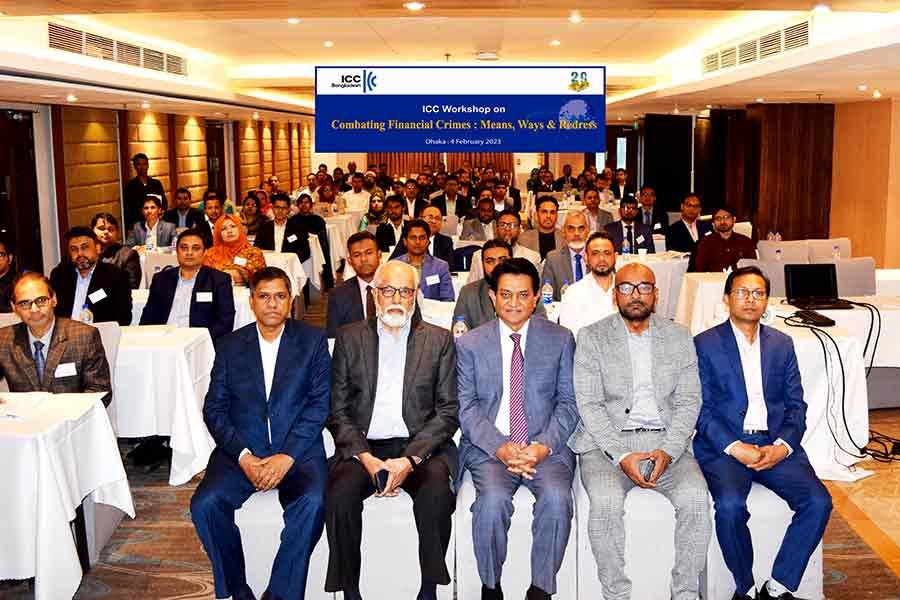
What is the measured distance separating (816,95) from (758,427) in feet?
30.3

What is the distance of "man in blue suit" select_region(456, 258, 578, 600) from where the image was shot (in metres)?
3.84

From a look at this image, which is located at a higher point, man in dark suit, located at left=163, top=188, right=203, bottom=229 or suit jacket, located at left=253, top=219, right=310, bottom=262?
man in dark suit, located at left=163, top=188, right=203, bottom=229

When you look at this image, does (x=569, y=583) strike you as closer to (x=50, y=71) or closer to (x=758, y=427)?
(x=758, y=427)

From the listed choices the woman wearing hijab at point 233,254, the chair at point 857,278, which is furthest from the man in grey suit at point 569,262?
the woman wearing hijab at point 233,254

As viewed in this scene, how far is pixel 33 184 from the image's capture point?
11984mm

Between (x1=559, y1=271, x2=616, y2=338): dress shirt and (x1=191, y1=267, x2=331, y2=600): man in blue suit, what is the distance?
2.18 m

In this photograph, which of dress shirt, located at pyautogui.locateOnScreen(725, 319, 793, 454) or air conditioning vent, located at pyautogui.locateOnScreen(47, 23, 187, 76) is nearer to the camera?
dress shirt, located at pyautogui.locateOnScreen(725, 319, 793, 454)

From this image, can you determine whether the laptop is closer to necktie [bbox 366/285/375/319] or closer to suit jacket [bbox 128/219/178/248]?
necktie [bbox 366/285/375/319]

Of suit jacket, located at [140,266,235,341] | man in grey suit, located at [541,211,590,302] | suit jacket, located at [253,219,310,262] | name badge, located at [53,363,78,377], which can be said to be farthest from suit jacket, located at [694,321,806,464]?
suit jacket, located at [253,219,310,262]

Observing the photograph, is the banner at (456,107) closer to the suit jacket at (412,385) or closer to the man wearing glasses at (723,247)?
the man wearing glasses at (723,247)

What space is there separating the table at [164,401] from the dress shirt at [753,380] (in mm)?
3008

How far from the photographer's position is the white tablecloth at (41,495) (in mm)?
3801

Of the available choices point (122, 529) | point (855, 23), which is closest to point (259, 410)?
point (122, 529)

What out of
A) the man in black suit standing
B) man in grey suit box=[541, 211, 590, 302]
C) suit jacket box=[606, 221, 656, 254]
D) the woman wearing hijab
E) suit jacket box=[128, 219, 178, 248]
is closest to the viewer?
man in grey suit box=[541, 211, 590, 302]
